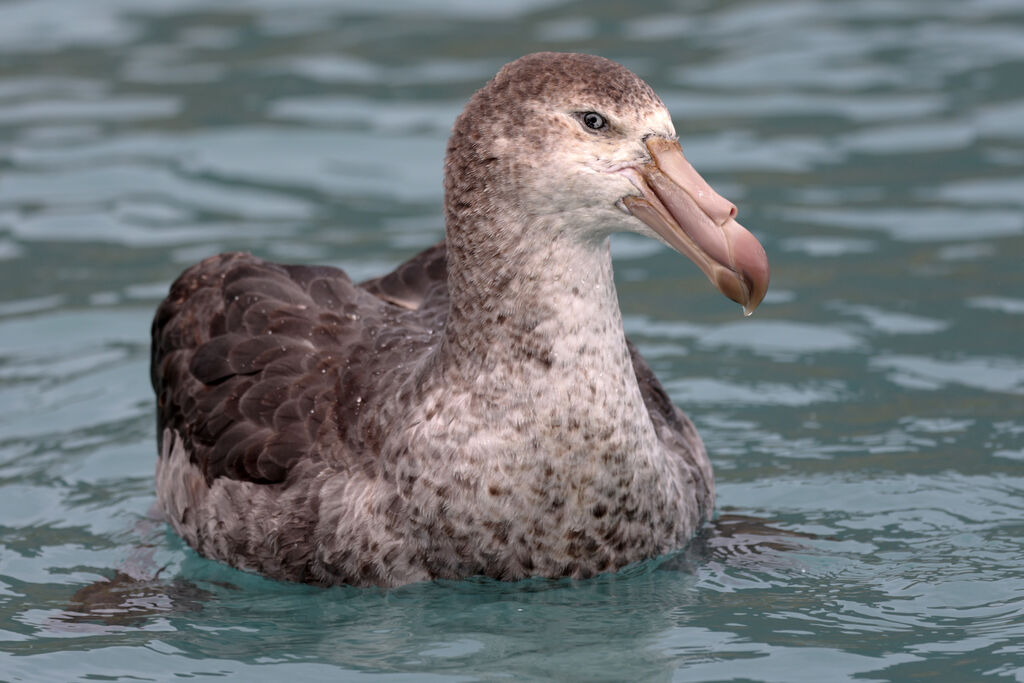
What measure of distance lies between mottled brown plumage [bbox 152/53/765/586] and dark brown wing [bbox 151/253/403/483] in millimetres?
12

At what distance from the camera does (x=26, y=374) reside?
8.95m

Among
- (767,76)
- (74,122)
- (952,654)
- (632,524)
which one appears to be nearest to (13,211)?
(74,122)

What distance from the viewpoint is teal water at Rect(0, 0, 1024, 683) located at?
6152 mm

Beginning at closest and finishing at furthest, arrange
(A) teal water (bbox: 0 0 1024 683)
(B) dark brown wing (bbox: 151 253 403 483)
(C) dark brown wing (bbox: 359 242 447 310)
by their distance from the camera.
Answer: (A) teal water (bbox: 0 0 1024 683)
(B) dark brown wing (bbox: 151 253 403 483)
(C) dark brown wing (bbox: 359 242 447 310)

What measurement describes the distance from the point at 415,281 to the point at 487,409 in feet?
5.93

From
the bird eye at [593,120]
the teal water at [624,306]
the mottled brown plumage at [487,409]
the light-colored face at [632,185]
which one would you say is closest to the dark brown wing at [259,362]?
the mottled brown plumage at [487,409]

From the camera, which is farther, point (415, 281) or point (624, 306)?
point (624, 306)

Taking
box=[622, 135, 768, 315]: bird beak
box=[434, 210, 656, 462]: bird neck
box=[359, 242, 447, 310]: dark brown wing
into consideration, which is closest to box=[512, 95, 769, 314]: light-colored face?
box=[622, 135, 768, 315]: bird beak

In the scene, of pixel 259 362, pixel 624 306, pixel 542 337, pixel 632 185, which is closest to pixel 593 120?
pixel 632 185

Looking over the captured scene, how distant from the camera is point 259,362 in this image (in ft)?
22.8

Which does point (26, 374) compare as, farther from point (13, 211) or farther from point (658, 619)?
point (658, 619)

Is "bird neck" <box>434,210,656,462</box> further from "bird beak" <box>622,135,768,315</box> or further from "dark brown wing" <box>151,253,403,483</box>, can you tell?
"dark brown wing" <box>151,253,403,483</box>

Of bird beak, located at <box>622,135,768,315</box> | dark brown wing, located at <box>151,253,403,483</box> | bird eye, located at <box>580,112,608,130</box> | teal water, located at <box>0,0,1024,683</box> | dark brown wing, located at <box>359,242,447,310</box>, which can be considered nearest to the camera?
bird beak, located at <box>622,135,768,315</box>

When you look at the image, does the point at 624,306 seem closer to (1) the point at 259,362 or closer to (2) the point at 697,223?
(1) the point at 259,362
